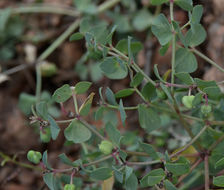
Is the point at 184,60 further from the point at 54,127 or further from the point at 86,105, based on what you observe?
the point at 54,127

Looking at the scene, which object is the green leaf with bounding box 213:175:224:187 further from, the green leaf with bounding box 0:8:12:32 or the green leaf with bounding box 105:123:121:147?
the green leaf with bounding box 0:8:12:32

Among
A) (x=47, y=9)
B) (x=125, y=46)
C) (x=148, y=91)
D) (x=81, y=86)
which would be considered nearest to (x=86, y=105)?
(x=81, y=86)

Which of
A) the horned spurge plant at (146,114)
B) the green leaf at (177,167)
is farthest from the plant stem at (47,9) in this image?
the green leaf at (177,167)

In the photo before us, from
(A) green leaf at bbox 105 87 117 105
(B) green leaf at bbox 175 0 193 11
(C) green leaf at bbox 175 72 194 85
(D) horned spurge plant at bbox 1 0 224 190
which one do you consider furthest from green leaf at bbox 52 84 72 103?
(B) green leaf at bbox 175 0 193 11

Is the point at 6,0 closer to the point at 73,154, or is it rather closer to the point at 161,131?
the point at 73,154

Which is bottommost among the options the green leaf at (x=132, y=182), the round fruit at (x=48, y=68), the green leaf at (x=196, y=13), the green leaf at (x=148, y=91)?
the round fruit at (x=48, y=68)

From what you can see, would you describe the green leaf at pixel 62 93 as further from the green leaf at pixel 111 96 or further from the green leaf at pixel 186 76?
the green leaf at pixel 186 76

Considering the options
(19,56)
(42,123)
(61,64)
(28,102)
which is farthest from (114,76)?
(19,56)
